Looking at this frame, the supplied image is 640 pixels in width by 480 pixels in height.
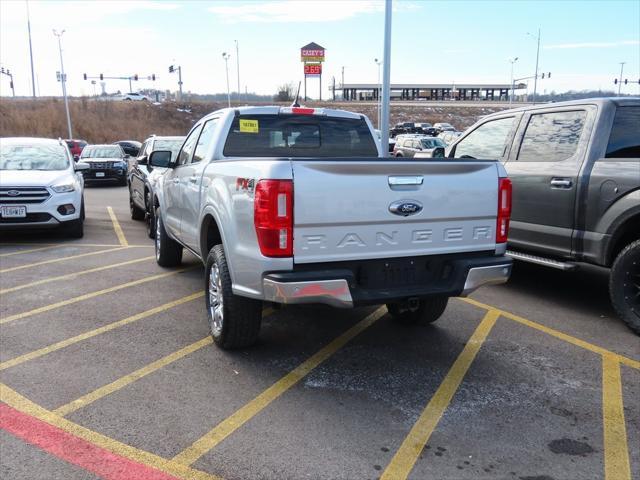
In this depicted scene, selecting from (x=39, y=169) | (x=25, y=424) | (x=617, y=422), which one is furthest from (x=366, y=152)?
(x=39, y=169)

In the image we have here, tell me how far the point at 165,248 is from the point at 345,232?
4137mm

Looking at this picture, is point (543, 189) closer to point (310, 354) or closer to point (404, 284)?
point (404, 284)

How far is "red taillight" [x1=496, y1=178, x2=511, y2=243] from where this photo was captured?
4230 millimetres

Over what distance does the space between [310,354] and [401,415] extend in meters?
1.20

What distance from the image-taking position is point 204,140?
570 centimetres

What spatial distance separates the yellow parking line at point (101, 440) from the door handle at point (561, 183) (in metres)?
4.36

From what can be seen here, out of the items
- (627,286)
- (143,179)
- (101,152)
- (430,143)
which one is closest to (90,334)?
(627,286)

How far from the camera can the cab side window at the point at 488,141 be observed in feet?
22.0

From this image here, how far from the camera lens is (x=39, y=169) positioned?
9.67 meters

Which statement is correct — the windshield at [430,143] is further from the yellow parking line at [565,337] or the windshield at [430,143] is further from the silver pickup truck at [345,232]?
the silver pickup truck at [345,232]

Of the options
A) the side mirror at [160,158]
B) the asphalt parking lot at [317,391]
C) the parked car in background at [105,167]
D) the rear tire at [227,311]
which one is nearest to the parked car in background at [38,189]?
the asphalt parking lot at [317,391]

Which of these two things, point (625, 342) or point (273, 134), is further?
point (273, 134)

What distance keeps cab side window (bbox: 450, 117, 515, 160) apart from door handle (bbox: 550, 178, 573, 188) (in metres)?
0.98

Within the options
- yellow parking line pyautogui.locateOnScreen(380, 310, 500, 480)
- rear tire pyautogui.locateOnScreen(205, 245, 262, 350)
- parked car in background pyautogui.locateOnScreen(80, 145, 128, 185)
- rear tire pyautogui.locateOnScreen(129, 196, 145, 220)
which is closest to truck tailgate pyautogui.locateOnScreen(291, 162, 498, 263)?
rear tire pyautogui.locateOnScreen(205, 245, 262, 350)
